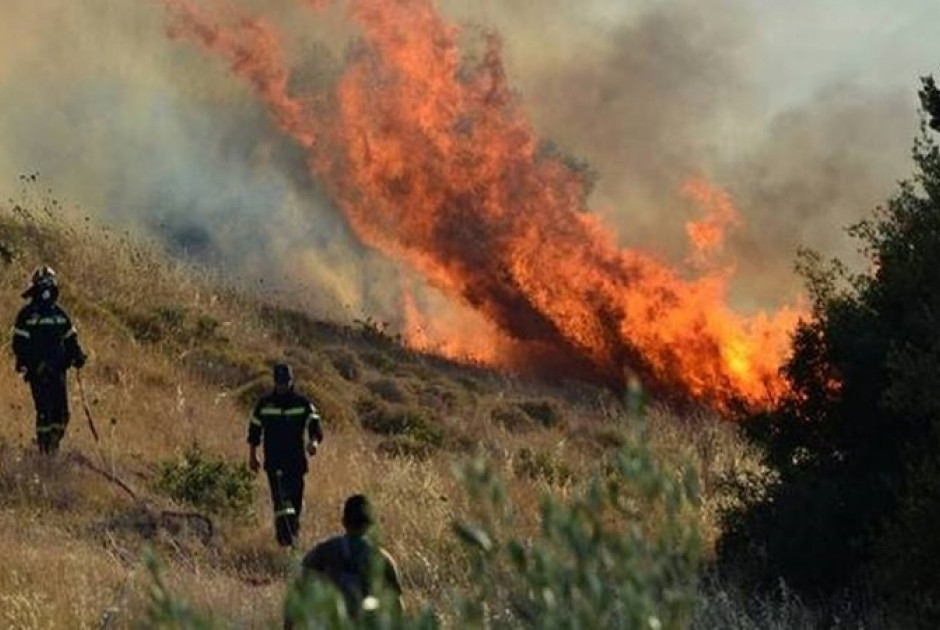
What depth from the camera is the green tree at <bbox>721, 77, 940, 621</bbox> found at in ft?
34.3

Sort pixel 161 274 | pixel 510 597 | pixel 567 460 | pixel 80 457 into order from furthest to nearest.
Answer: pixel 161 274 → pixel 567 460 → pixel 80 457 → pixel 510 597

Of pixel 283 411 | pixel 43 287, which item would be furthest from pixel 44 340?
pixel 283 411

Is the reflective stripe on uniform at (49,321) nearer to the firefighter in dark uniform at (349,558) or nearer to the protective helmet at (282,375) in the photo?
the protective helmet at (282,375)

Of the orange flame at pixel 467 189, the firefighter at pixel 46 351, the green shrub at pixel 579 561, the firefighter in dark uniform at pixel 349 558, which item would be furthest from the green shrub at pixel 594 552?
the orange flame at pixel 467 189

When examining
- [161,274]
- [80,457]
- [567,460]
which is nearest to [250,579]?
[80,457]

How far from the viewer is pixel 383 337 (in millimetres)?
36844

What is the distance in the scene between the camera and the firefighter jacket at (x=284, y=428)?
48.0 feet

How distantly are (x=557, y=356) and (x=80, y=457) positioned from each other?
22.8 metres

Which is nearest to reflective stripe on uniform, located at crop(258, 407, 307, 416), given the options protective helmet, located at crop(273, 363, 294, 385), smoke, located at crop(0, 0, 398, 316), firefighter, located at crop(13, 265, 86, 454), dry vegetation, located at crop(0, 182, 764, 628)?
protective helmet, located at crop(273, 363, 294, 385)

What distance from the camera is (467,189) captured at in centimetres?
3919

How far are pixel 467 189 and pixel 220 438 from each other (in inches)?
770

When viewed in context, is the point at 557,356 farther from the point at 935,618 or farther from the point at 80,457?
the point at 935,618

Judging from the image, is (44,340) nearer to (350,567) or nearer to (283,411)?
(283,411)

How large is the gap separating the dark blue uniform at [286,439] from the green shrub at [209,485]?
1.42 meters
